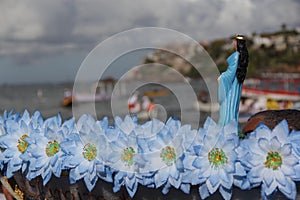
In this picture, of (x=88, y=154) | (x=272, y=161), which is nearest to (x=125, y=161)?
(x=88, y=154)

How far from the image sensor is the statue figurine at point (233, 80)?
4848 mm

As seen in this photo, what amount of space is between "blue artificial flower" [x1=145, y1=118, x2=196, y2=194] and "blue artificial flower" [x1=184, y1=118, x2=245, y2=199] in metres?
0.08

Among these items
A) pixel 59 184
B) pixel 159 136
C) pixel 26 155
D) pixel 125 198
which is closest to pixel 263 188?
pixel 159 136

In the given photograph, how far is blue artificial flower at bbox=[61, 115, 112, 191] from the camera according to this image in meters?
4.39

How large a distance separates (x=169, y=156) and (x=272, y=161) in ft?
3.01

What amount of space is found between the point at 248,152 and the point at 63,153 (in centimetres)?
183

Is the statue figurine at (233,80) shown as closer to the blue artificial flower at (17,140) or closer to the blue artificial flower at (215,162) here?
the blue artificial flower at (215,162)

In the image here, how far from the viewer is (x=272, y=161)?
399 cm

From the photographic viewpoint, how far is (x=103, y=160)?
4.38 metres

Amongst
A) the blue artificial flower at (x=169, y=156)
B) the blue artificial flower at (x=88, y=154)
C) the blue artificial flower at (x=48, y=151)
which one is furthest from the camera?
the blue artificial flower at (x=48, y=151)

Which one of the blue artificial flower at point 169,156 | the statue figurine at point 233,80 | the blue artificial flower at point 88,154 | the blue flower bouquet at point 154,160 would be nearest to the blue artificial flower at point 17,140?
the blue flower bouquet at point 154,160

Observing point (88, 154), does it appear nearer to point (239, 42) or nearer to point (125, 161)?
point (125, 161)

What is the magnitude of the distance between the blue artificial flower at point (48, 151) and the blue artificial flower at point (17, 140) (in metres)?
0.12

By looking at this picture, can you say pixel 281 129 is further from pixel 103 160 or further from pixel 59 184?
pixel 59 184
